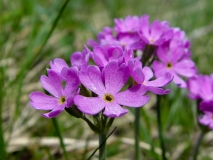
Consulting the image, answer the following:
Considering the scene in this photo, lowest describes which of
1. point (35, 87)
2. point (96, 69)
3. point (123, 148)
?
point (123, 148)

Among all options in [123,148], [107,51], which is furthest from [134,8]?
[107,51]

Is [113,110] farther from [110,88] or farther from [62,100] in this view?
[62,100]

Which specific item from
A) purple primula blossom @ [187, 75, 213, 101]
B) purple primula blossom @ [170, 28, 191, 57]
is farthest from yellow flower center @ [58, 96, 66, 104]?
purple primula blossom @ [187, 75, 213, 101]

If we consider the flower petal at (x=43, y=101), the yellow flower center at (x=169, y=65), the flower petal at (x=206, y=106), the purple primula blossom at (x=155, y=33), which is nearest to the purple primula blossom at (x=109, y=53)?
the flower petal at (x=43, y=101)

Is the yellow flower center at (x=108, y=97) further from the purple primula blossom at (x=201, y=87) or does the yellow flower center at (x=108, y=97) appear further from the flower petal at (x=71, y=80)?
the purple primula blossom at (x=201, y=87)

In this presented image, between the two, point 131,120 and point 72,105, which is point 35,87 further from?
point 72,105

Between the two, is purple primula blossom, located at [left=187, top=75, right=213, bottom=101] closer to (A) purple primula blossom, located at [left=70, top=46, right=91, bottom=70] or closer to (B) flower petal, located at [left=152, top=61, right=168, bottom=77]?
(B) flower petal, located at [left=152, top=61, right=168, bottom=77]
